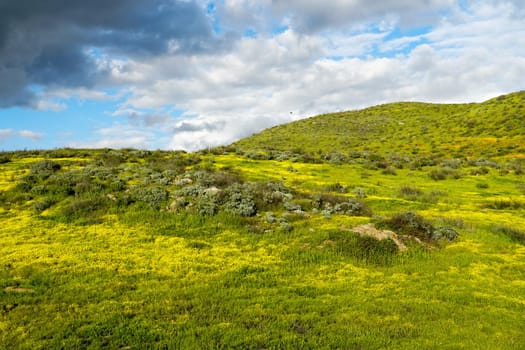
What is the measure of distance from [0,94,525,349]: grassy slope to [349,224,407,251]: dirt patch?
0.69m

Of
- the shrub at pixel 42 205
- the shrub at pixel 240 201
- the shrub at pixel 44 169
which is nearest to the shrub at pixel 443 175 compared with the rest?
the shrub at pixel 240 201

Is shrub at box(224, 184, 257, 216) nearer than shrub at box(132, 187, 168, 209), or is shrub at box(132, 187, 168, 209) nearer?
shrub at box(224, 184, 257, 216)

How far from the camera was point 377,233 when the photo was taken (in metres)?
20.3

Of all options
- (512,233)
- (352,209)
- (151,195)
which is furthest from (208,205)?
(512,233)

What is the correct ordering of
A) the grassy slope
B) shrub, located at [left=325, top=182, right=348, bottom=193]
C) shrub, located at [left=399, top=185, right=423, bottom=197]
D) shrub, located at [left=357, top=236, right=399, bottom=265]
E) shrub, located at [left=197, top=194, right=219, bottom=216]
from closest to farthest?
the grassy slope < shrub, located at [left=357, top=236, right=399, bottom=265] < shrub, located at [left=197, top=194, right=219, bottom=216] < shrub, located at [left=325, top=182, right=348, bottom=193] < shrub, located at [left=399, top=185, right=423, bottom=197]

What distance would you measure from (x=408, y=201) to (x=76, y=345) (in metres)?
26.5

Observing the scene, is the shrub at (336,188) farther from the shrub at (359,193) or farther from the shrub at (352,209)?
the shrub at (352,209)

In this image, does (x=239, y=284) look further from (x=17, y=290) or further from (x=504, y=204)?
(x=504, y=204)

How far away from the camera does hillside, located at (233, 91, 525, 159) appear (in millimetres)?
71750

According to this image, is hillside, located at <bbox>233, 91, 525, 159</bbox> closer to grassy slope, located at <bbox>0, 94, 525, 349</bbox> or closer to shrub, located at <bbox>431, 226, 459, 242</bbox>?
grassy slope, located at <bbox>0, 94, 525, 349</bbox>

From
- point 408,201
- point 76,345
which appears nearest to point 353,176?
point 408,201

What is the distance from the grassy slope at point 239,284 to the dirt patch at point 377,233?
69cm

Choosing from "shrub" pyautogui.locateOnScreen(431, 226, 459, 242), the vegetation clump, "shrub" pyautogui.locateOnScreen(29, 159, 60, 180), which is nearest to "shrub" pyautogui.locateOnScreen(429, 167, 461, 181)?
the vegetation clump

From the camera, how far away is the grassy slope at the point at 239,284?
1161 centimetres
